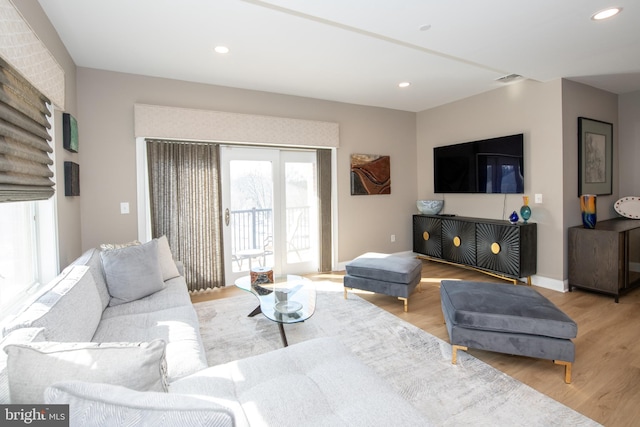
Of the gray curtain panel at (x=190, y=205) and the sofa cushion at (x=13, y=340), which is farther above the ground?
the gray curtain panel at (x=190, y=205)

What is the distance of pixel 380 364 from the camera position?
7.55ft

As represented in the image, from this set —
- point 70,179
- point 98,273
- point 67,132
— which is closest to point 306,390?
point 98,273

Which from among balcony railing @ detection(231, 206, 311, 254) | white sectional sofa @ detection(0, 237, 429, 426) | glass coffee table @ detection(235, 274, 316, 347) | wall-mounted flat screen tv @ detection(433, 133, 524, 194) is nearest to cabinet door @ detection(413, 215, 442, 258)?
wall-mounted flat screen tv @ detection(433, 133, 524, 194)

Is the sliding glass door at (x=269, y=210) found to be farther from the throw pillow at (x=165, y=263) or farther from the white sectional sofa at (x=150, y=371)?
the white sectional sofa at (x=150, y=371)

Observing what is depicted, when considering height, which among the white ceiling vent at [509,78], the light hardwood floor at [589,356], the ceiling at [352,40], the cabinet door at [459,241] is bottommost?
the light hardwood floor at [589,356]

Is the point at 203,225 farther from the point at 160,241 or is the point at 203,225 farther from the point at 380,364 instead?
the point at 380,364

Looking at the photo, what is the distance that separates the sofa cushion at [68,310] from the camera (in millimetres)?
1365

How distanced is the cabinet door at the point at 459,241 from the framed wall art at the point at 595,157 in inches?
52.7

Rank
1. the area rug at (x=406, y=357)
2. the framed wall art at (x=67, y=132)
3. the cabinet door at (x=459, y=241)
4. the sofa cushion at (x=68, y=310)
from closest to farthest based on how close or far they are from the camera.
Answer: the sofa cushion at (x=68, y=310) → the area rug at (x=406, y=357) → the framed wall art at (x=67, y=132) → the cabinet door at (x=459, y=241)

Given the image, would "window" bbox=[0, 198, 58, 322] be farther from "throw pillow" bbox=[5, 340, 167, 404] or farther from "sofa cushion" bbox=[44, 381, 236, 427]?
"sofa cushion" bbox=[44, 381, 236, 427]

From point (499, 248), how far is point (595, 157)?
5.61ft

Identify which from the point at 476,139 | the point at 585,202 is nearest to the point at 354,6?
the point at 476,139

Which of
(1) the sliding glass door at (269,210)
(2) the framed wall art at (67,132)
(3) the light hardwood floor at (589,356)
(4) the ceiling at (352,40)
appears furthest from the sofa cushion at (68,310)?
(1) the sliding glass door at (269,210)

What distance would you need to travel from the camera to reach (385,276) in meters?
3.34
